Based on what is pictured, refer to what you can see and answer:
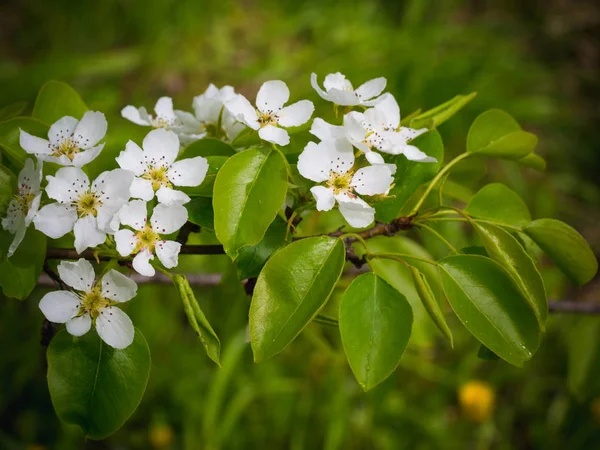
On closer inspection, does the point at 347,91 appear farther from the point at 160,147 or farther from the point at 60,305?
the point at 60,305

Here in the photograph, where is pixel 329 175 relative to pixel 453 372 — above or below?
above

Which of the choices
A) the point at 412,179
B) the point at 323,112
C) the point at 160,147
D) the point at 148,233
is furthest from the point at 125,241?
the point at 323,112

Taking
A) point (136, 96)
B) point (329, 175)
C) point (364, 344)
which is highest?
point (329, 175)

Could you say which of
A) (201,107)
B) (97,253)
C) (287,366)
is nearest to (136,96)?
(287,366)

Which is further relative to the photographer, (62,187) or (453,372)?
(453,372)

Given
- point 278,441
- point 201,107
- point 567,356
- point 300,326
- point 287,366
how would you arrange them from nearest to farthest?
point 300,326
point 201,107
point 278,441
point 287,366
point 567,356

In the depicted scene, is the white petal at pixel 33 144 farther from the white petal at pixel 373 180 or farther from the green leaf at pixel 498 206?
the green leaf at pixel 498 206

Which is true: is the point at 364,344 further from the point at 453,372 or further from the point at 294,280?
the point at 453,372

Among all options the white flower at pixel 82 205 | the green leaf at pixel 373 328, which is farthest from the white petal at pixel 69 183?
the green leaf at pixel 373 328
